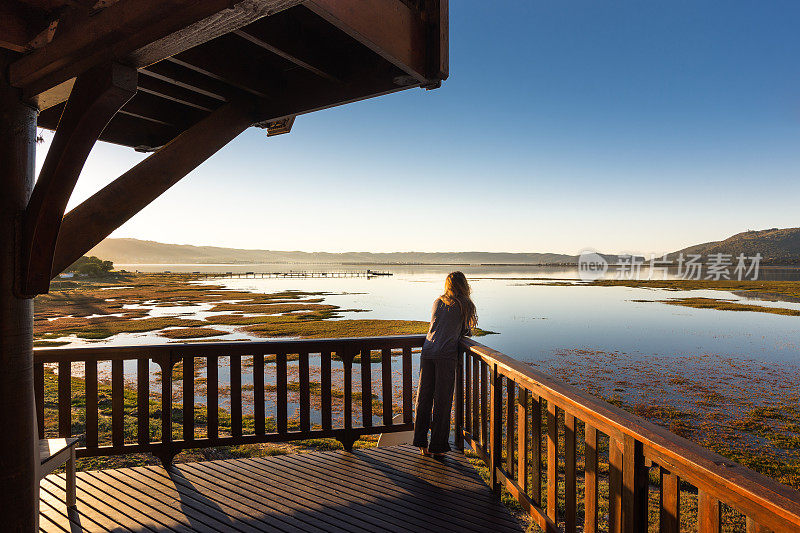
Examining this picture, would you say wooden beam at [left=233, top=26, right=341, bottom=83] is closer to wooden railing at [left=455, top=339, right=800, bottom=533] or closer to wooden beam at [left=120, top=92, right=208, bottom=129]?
wooden beam at [left=120, top=92, right=208, bottom=129]

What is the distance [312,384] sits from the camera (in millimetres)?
11289

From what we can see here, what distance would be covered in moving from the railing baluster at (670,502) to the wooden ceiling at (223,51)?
2059 millimetres

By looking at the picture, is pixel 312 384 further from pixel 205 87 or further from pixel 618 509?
pixel 618 509

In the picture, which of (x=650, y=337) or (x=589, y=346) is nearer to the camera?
(x=589, y=346)

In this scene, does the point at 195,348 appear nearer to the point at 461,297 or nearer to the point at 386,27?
the point at 461,297

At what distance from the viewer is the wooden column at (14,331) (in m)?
1.88

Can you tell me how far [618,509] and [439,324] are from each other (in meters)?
2.02

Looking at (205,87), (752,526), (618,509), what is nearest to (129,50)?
(205,87)

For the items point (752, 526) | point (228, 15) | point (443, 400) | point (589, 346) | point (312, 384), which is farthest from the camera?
point (589, 346)

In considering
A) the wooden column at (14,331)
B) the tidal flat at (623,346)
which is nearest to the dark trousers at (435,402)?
the wooden column at (14,331)

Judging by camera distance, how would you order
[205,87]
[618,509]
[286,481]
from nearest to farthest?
[618,509], [205,87], [286,481]

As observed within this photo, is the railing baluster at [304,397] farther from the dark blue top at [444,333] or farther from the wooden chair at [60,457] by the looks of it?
the wooden chair at [60,457]

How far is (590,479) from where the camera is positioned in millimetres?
2131

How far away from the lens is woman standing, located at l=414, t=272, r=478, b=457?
3664mm
